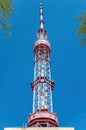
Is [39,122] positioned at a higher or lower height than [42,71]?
lower

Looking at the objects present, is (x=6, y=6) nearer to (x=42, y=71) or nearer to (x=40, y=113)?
(x=40, y=113)

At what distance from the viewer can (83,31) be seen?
13.1 m

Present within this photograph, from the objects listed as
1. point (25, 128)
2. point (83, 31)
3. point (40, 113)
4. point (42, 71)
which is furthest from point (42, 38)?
point (83, 31)

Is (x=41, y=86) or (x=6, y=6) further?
(x=41, y=86)

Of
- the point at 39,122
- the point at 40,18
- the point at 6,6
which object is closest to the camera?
the point at 6,6

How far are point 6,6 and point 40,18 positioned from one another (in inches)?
2262

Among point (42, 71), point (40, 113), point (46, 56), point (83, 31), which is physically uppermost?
point (46, 56)


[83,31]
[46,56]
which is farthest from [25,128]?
[83,31]

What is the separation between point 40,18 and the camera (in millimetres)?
69312

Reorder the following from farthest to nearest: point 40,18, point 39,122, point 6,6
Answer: point 40,18 < point 39,122 < point 6,6

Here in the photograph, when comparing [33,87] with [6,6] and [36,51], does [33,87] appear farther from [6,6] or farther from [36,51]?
[6,6]

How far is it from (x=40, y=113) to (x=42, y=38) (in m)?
19.7

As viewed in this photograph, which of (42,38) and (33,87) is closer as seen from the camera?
(33,87)

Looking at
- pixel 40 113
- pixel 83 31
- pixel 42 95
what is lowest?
pixel 83 31
